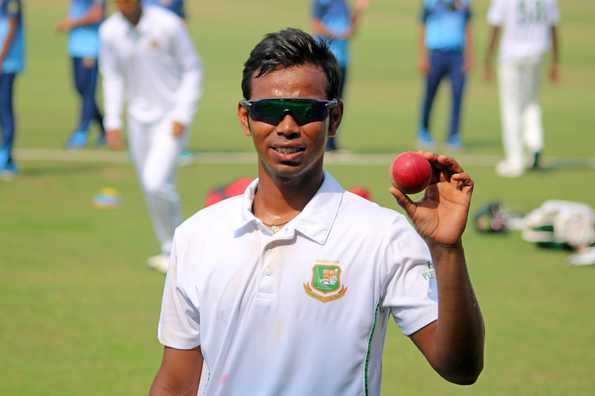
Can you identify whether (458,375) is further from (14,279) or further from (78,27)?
(78,27)

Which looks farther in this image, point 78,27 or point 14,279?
point 78,27

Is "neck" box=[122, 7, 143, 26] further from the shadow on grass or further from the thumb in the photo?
the thumb

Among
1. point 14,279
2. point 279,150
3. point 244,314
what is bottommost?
point 14,279

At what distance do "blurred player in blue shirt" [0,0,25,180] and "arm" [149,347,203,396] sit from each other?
1160 centimetres

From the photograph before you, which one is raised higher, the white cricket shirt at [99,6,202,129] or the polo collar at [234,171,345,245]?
the polo collar at [234,171,345,245]

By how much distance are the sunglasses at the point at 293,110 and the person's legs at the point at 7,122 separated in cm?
1180

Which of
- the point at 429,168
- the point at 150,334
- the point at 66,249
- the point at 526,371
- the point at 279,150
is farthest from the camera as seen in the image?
the point at 66,249

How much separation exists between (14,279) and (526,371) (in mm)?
4505

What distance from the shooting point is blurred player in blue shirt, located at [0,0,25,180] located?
1526cm

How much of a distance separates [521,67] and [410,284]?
12647 mm

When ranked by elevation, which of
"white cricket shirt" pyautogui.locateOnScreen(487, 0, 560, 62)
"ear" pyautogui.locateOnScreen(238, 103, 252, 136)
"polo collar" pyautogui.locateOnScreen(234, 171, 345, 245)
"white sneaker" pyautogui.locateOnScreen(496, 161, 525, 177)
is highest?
"ear" pyautogui.locateOnScreen(238, 103, 252, 136)

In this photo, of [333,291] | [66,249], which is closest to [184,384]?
[333,291]

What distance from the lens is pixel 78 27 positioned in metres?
17.8

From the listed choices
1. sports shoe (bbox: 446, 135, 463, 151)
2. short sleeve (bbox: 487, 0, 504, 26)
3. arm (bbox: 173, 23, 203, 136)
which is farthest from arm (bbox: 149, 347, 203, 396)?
sports shoe (bbox: 446, 135, 463, 151)
